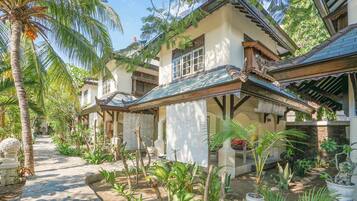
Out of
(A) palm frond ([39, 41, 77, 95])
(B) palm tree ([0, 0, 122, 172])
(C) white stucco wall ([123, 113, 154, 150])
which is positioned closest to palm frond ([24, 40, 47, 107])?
(B) palm tree ([0, 0, 122, 172])

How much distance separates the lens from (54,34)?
9.73 m

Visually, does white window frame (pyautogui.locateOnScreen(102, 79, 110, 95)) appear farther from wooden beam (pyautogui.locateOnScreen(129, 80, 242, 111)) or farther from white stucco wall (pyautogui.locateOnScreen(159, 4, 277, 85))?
white stucco wall (pyautogui.locateOnScreen(159, 4, 277, 85))

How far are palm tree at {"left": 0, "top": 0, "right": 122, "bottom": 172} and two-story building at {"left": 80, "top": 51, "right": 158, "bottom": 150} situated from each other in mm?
4925

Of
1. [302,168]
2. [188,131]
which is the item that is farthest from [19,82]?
[302,168]

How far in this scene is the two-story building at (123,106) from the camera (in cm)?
1583

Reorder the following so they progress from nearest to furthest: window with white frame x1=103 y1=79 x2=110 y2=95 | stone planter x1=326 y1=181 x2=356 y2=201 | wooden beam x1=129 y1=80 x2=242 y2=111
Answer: stone planter x1=326 y1=181 x2=356 y2=201, wooden beam x1=129 y1=80 x2=242 y2=111, window with white frame x1=103 y1=79 x2=110 y2=95

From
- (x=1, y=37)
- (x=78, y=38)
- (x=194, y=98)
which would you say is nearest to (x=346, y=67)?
(x=194, y=98)

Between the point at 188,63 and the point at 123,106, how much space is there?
17.3ft

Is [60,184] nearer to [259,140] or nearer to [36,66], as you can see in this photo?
[36,66]

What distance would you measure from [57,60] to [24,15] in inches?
81.9

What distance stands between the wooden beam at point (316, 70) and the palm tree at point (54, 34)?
6.62 m

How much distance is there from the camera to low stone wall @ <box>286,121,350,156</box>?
9.92 metres

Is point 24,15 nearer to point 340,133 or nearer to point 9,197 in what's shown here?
point 9,197

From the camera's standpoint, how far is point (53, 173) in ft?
30.4
